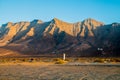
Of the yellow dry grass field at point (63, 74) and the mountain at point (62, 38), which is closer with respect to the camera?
the yellow dry grass field at point (63, 74)

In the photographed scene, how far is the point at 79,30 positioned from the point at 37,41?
2928 centimetres

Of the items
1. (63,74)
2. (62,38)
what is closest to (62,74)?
(63,74)

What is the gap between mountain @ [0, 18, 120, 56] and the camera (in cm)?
12907

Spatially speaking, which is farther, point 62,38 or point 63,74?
point 62,38

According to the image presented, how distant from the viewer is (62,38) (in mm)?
145500

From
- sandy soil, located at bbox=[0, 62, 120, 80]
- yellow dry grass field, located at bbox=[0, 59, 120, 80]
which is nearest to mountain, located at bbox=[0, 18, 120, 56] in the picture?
yellow dry grass field, located at bbox=[0, 59, 120, 80]

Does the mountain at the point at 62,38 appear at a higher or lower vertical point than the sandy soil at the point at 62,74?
higher

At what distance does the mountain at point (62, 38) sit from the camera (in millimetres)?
129075

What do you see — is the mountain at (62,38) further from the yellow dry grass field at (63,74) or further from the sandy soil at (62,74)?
the sandy soil at (62,74)

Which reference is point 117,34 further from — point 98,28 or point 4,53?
point 4,53

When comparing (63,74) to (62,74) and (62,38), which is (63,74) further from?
(62,38)

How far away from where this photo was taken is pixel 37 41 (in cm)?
14662

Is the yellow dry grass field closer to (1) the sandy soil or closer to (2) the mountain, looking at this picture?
(1) the sandy soil

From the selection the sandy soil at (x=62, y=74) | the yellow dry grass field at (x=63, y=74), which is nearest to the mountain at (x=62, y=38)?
the yellow dry grass field at (x=63, y=74)
